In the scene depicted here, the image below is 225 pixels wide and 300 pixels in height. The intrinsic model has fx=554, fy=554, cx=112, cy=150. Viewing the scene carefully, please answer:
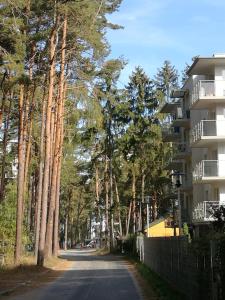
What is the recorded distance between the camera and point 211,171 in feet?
145

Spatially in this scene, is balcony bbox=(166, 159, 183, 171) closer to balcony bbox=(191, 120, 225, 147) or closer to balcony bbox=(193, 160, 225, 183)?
balcony bbox=(191, 120, 225, 147)

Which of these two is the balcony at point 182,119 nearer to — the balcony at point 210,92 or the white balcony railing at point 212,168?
the balcony at point 210,92

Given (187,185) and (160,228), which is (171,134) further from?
(160,228)

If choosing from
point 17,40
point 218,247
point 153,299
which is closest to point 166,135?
point 17,40

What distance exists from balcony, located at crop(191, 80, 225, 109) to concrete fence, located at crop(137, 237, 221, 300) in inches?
952

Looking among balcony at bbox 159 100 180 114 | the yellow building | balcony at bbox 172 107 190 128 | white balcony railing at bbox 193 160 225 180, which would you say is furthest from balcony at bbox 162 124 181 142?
white balcony railing at bbox 193 160 225 180

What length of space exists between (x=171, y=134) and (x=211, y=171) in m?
16.1

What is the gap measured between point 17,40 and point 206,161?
21897mm

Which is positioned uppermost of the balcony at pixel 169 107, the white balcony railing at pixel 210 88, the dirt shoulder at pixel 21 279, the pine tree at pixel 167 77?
the pine tree at pixel 167 77

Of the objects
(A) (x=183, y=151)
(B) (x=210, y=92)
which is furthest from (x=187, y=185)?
(B) (x=210, y=92)

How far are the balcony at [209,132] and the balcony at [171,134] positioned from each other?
13.0m

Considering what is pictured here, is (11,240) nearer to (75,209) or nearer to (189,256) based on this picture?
(189,256)

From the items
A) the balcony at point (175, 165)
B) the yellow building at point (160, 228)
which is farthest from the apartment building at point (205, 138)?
the yellow building at point (160, 228)

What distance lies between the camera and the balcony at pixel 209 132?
4428cm
